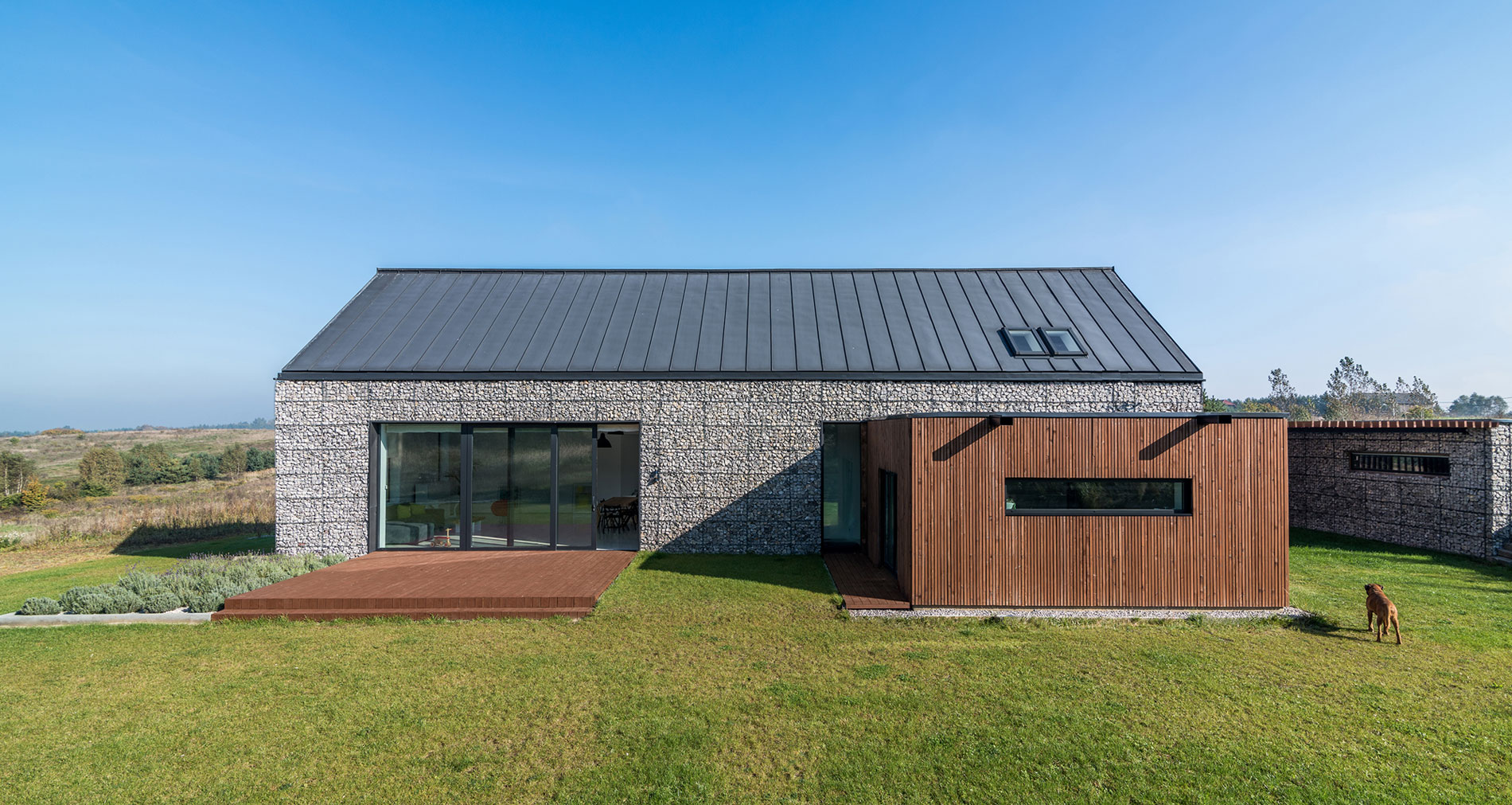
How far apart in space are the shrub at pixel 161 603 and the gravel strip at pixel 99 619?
121 mm

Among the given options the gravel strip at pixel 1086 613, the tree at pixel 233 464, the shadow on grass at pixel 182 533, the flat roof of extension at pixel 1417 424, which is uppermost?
the flat roof of extension at pixel 1417 424

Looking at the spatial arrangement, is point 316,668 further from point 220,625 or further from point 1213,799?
point 1213,799

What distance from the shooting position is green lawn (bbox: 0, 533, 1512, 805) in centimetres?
418

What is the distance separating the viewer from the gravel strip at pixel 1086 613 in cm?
785

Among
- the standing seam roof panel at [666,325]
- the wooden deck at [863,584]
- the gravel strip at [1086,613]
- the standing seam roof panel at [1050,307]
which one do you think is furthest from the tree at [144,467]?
the standing seam roof panel at [1050,307]

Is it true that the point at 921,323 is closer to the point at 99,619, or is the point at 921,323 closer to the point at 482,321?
the point at 482,321

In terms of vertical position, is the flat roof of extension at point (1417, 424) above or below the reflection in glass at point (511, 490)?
above

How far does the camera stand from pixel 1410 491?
40.5 ft

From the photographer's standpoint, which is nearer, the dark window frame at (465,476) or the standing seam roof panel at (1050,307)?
the dark window frame at (465,476)

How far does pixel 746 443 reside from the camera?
1188 cm

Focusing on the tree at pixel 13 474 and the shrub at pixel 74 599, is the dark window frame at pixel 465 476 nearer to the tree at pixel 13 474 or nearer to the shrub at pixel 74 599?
the shrub at pixel 74 599

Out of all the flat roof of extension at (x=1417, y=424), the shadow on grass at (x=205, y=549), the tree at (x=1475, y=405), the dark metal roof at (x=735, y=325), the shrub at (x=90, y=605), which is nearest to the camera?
the shrub at (x=90, y=605)

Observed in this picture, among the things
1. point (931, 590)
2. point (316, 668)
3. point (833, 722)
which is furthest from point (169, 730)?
point (931, 590)

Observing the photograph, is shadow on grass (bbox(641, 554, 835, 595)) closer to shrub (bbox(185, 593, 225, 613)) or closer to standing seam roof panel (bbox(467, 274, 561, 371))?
standing seam roof panel (bbox(467, 274, 561, 371))
